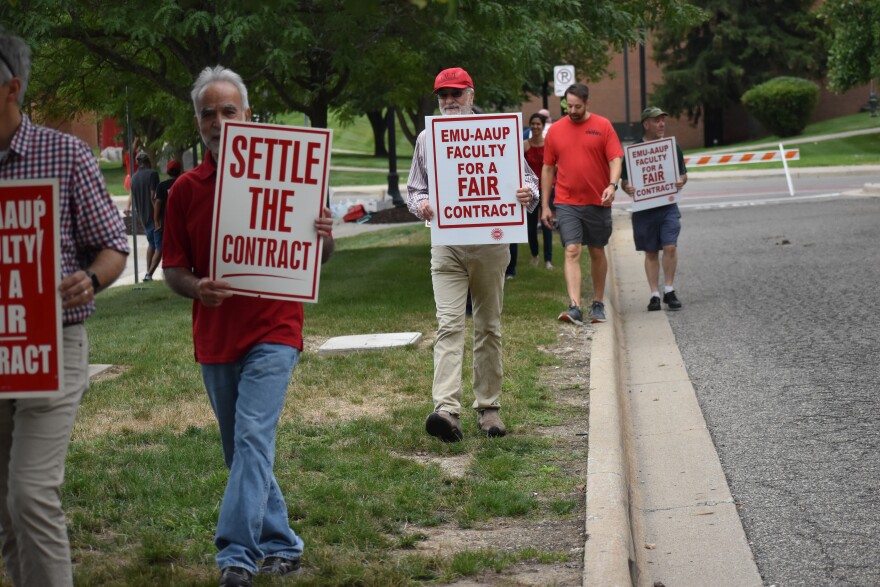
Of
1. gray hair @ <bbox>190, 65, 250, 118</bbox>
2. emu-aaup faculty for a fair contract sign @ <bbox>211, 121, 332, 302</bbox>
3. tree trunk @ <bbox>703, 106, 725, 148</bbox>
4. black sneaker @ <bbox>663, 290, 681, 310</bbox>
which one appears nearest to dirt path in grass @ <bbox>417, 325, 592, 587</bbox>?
emu-aaup faculty for a fair contract sign @ <bbox>211, 121, 332, 302</bbox>

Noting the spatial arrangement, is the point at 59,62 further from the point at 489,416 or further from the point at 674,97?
the point at 674,97

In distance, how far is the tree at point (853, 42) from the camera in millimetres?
42781

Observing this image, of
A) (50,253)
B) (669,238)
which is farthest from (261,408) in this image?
(669,238)

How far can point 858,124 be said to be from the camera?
53.4 meters

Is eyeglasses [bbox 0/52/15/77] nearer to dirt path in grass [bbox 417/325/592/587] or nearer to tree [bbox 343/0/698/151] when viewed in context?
dirt path in grass [bbox 417/325/592/587]

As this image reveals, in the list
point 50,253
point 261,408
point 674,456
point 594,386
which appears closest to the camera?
point 50,253

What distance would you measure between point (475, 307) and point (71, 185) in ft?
12.9

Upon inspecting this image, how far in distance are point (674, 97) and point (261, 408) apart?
5516cm

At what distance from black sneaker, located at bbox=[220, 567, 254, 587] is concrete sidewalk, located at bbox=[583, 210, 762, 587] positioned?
1274 mm

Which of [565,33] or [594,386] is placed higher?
[565,33]

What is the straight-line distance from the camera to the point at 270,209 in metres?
4.94

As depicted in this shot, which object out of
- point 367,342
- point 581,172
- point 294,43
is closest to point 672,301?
point 581,172

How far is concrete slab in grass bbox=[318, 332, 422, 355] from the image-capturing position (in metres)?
10.4

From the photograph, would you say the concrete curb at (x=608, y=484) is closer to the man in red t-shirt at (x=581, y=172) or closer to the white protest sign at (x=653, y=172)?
the man in red t-shirt at (x=581, y=172)
